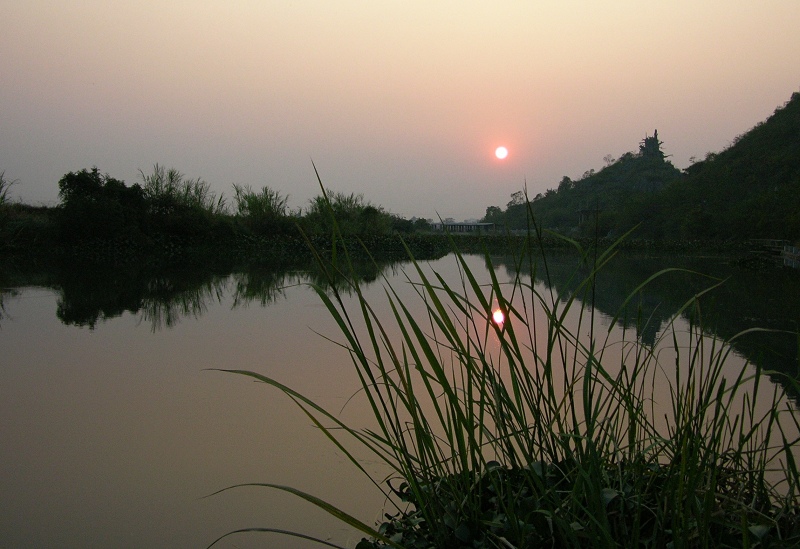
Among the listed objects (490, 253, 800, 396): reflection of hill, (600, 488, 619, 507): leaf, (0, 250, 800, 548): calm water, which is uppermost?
(600, 488, 619, 507): leaf

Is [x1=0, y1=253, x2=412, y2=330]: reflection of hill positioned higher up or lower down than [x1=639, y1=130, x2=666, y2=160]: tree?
lower down

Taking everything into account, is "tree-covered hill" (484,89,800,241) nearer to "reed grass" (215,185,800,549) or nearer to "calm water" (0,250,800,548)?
"calm water" (0,250,800,548)

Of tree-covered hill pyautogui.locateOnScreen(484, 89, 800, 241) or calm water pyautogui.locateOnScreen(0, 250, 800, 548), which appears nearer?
calm water pyautogui.locateOnScreen(0, 250, 800, 548)

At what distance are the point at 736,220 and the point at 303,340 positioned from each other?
3352cm

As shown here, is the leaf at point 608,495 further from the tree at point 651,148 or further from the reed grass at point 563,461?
the tree at point 651,148

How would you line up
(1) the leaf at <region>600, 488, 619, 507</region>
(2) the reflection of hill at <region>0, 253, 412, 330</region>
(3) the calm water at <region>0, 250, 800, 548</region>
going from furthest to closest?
(2) the reflection of hill at <region>0, 253, 412, 330</region> < (3) the calm water at <region>0, 250, 800, 548</region> < (1) the leaf at <region>600, 488, 619, 507</region>

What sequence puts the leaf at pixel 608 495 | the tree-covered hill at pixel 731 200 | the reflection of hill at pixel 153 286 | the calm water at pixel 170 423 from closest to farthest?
1. the leaf at pixel 608 495
2. the calm water at pixel 170 423
3. the reflection of hill at pixel 153 286
4. the tree-covered hill at pixel 731 200

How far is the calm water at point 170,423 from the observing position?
7.04 ft

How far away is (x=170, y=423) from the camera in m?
3.13

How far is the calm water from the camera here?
214cm

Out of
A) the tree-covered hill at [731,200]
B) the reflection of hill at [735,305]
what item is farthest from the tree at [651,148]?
the reflection of hill at [735,305]

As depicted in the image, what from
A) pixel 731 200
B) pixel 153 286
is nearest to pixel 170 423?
pixel 153 286

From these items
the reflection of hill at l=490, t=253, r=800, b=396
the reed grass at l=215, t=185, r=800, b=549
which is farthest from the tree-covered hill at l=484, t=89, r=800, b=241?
the reed grass at l=215, t=185, r=800, b=549

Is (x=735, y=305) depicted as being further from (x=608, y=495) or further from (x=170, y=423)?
(x=608, y=495)
